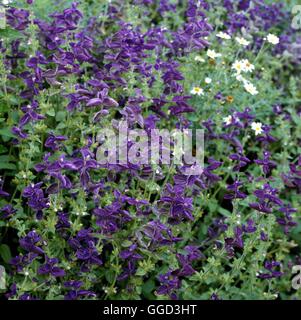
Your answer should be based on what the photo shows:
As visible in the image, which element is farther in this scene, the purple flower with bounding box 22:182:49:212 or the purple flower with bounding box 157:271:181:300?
the purple flower with bounding box 157:271:181:300

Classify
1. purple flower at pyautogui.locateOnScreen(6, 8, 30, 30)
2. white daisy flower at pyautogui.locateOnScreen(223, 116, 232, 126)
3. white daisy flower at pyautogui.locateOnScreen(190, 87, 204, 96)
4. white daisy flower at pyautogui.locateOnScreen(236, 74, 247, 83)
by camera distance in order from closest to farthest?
1. purple flower at pyautogui.locateOnScreen(6, 8, 30, 30)
2. white daisy flower at pyautogui.locateOnScreen(223, 116, 232, 126)
3. white daisy flower at pyautogui.locateOnScreen(190, 87, 204, 96)
4. white daisy flower at pyautogui.locateOnScreen(236, 74, 247, 83)

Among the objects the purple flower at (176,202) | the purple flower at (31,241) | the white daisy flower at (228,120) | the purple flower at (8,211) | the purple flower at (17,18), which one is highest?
the purple flower at (17,18)

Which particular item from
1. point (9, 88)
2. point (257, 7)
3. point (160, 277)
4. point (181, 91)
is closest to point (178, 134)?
point (181, 91)

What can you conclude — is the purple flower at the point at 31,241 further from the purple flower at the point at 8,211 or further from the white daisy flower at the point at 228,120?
the white daisy flower at the point at 228,120

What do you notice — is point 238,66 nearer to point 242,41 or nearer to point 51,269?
point 242,41

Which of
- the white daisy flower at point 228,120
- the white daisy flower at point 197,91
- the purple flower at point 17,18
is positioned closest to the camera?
the purple flower at point 17,18

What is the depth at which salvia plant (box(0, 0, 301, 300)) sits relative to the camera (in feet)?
9.21

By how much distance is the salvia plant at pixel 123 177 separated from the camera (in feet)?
9.21

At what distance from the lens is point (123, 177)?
3047 mm

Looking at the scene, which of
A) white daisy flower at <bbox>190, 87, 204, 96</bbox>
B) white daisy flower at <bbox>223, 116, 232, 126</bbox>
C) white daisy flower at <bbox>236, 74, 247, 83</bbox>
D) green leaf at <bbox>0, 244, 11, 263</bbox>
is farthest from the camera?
white daisy flower at <bbox>236, 74, 247, 83</bbox>

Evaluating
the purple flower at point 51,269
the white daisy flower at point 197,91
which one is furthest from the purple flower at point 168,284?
the white daisy flower at point 197,91

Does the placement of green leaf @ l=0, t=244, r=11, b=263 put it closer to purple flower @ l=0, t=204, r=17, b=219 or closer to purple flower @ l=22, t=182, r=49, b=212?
purple flower @ l=0, t=204, r=17, b=219

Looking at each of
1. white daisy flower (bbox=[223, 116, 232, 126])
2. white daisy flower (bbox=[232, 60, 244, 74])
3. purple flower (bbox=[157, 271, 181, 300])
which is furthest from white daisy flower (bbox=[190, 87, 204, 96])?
purple flower (bbox=[157, 271, 181, 300])

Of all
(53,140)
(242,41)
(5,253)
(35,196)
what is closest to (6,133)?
(53,140)
